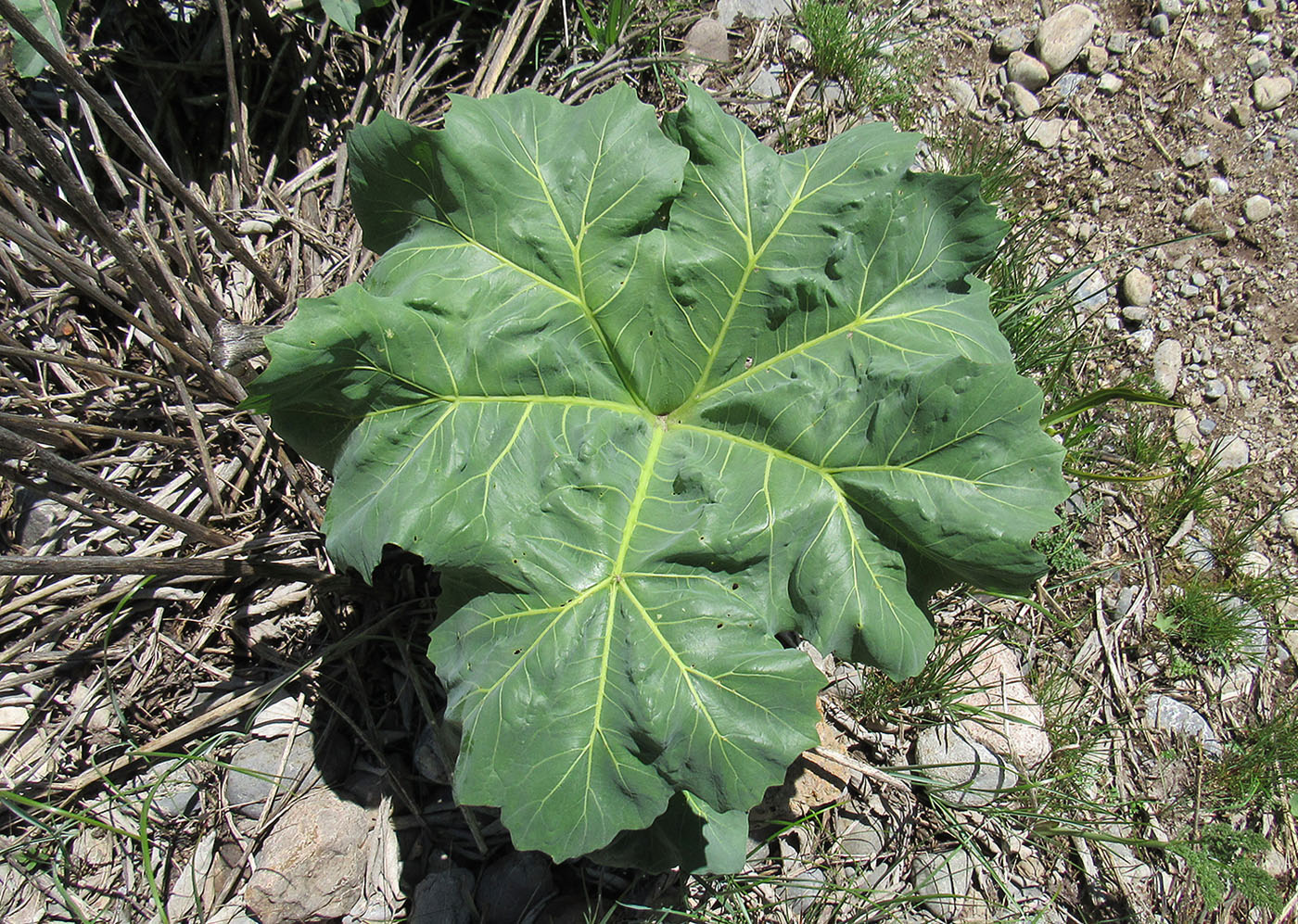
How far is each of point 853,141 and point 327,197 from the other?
226 centimetres

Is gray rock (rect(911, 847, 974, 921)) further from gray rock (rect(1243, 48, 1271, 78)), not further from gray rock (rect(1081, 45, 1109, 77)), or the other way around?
gray rock (rect(1243, 48, 1271, 78))

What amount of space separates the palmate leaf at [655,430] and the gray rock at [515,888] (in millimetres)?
451

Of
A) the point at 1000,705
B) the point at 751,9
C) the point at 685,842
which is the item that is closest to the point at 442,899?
the point at 685,842

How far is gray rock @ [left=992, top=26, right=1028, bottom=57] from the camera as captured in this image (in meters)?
4.19

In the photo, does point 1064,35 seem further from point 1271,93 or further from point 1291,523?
point 1291,523

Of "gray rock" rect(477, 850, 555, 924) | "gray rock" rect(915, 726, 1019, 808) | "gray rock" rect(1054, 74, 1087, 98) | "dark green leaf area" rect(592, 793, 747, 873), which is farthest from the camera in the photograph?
"gray rock" rect(1054, 74, 1087, 98)

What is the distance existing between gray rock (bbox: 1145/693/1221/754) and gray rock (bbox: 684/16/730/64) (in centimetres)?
339

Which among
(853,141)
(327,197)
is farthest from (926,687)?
(327,197)

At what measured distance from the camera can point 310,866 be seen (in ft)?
8.70

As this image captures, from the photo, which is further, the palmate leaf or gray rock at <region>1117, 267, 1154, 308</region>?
gray rock at <region>1117, 267, 1154, 308</region>

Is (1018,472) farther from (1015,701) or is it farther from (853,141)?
(1015,701)

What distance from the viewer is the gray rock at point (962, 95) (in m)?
4.15

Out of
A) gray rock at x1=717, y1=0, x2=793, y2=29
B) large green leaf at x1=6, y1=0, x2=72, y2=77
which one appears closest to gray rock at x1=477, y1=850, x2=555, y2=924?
large green leaf at x1=6, y1=0, x2=72, y2=77

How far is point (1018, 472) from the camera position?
213 cm
